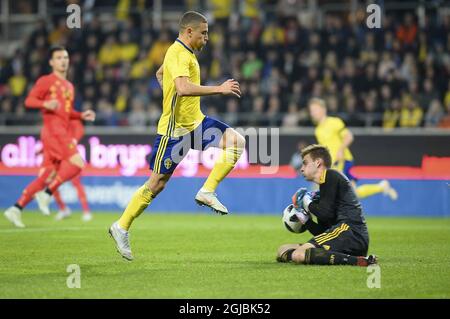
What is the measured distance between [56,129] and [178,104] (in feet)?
18.2

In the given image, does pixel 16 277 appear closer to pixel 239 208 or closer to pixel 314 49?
pixel 239 208

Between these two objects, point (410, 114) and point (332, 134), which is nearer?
point (332, 134)

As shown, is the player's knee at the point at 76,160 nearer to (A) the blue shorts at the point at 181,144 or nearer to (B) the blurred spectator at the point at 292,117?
(A) the blue shorts at the point at 181,144

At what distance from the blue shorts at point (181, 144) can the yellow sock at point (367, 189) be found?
7.83 meters

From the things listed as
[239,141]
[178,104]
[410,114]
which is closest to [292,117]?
[410,114]

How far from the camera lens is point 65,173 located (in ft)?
47.0

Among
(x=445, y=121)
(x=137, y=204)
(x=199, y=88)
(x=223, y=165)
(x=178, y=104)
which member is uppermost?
(x=199, y=88)

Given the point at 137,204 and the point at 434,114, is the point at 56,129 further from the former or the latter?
the point at 434,114

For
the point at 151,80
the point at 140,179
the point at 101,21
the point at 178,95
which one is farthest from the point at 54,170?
the point at 101,21

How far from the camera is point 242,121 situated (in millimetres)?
20328

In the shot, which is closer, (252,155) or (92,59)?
(252,155)

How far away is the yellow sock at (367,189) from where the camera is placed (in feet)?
54.7

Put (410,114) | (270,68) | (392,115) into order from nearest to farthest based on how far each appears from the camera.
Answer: (410,114), (392,115), (270,68)

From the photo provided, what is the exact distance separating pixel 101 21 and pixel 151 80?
11.9 ft
